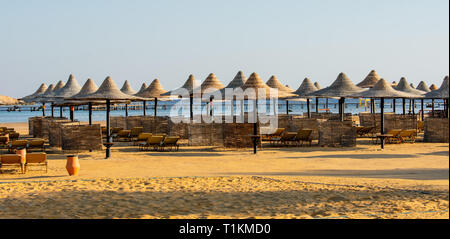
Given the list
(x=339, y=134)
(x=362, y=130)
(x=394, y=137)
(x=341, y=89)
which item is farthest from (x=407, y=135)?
(x=339, y=134)

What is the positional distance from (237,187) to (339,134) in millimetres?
8180

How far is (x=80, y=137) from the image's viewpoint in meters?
15.3

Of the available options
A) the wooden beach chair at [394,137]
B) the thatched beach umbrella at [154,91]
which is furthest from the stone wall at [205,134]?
the wooden beach chair at [394,137]

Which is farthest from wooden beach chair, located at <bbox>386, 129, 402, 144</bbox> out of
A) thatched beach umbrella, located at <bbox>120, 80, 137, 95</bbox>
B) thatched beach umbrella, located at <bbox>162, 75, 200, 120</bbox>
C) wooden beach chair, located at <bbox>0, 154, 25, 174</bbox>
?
thatched beach umbrella, located at <bbox>120, 80, 137, 95</bbox>

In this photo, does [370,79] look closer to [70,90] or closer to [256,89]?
[256,89]

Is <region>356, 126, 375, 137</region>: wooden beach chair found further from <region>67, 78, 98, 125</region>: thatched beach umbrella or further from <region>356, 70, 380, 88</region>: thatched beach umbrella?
<region>67, 78, 98, 125</region>: thatched beach umbrella

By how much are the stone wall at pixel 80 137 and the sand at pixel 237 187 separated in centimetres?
109

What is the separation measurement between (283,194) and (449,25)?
4.64 meters

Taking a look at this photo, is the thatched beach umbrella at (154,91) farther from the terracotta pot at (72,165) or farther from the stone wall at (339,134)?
the terracotta pot at (72,165)

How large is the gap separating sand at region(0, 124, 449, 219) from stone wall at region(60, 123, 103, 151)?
1092 mm

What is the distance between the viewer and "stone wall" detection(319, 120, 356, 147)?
53.9ft
